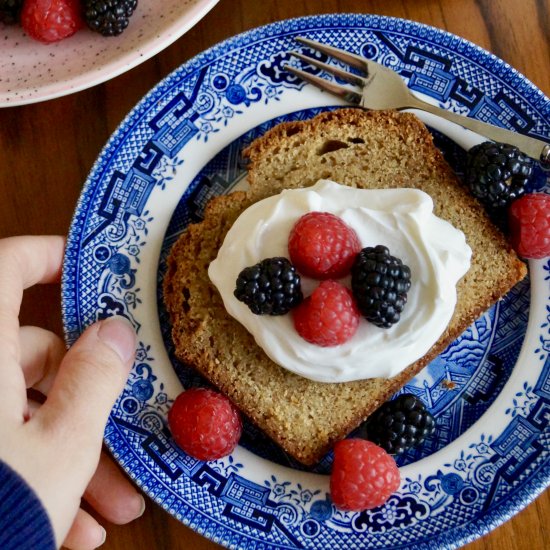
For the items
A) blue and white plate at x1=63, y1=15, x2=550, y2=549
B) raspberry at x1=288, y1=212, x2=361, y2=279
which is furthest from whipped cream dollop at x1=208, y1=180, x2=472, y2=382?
blue and white plate at x1=63, y1=15, x2=550, y2=549

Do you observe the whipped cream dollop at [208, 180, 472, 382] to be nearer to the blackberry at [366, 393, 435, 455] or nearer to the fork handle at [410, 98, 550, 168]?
the blackberry at [366, 393, 435, 455]

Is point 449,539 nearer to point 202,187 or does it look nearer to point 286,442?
point 286,442

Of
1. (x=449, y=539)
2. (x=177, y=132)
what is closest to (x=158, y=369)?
(x=177, y=132)

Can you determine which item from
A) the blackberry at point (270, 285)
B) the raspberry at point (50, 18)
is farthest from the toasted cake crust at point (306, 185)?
the raspberry at point (50, 18)

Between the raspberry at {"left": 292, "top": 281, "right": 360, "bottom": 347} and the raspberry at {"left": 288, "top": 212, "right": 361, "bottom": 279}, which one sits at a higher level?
the raspberry at {"left": 288, "top": 212, "right": 361, "bottom": 279}

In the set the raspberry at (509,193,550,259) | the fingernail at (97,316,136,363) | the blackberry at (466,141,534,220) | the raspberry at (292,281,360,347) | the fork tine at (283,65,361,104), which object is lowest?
the fingernail at (97,316,136,363)

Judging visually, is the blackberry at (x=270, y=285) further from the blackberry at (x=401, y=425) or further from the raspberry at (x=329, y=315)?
the blackberry at (x=401, y=425)

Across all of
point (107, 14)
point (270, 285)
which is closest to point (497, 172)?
point (270, 285)
